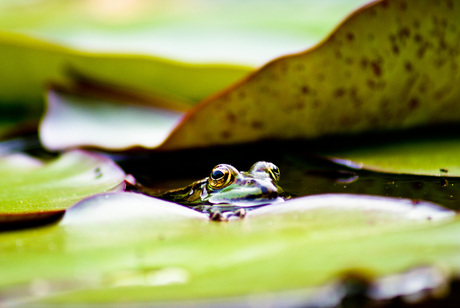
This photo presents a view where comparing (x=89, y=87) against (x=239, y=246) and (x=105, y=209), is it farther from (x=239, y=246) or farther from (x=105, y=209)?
(x=239, y=246)

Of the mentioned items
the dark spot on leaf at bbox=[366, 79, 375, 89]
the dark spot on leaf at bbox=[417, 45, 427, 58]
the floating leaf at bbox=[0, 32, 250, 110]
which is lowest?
the dark spot on leaf at bbox=[366, 79, 375, 89]


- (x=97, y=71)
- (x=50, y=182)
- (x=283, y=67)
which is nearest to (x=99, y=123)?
(x=97, y=71)

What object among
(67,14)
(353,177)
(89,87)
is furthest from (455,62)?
(67,14)

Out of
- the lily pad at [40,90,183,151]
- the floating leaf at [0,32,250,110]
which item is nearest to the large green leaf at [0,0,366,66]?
the floating leaf at [0,32,250,110]

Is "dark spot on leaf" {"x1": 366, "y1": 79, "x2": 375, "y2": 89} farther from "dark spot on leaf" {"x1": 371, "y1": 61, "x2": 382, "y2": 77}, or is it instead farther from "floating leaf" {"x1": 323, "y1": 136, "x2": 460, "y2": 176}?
"floating leaf" {"x1": 323, "y1": 136, "x2": 460, "y2": 176}

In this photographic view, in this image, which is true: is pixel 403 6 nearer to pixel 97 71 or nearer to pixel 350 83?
pixel 350 83
